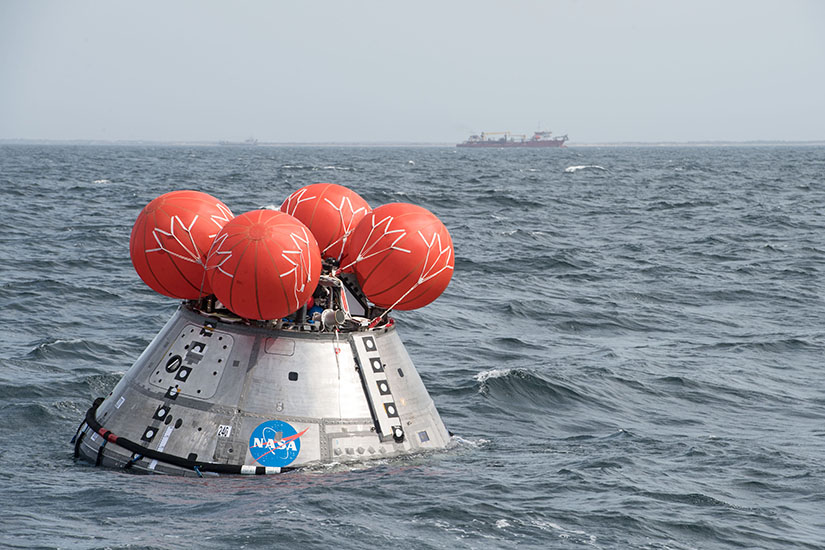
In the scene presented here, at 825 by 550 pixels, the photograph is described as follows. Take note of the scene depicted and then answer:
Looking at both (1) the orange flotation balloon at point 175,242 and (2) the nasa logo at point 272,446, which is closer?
(2) the nasa logo at point 272,446

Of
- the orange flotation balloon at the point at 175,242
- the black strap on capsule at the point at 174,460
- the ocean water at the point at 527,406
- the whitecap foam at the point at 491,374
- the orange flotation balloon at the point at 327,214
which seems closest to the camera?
the ocean water at the point at 527,406

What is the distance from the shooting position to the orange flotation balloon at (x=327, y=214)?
596 inches

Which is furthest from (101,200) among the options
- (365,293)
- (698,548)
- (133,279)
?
(698,548)

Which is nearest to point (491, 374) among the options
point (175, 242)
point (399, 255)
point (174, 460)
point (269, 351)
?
point (399, 255)

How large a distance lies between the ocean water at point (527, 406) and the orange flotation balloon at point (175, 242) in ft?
10.0

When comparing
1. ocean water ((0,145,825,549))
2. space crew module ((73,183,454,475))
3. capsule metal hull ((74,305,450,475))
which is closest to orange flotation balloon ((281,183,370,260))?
space crew module ((73,183,454,475))

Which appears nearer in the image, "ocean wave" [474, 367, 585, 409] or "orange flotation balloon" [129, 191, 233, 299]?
"orange flotation balloon" [129, 191, 233, 299]

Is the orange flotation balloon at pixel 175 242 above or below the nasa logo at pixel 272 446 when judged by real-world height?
above

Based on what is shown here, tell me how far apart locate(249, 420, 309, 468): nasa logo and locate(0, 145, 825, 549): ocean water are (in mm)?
313

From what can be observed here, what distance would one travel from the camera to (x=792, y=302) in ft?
103

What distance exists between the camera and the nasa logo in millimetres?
13062

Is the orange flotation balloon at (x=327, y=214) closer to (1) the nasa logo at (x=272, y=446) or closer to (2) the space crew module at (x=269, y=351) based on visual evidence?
A: (2) the space crew module at (x=269, y=351)

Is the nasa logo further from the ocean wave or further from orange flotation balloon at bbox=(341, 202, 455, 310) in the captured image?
the ocean wave

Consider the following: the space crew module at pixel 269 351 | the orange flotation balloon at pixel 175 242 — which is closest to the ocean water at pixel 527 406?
the space crew module at pixel 269 351
